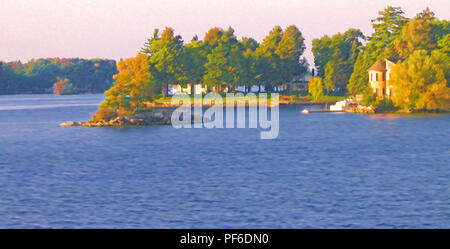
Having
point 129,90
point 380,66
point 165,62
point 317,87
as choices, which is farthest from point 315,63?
point 129,90

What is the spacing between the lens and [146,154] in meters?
56.3

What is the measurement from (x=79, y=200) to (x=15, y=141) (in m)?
42.8

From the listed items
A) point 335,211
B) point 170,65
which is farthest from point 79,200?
point 170,65

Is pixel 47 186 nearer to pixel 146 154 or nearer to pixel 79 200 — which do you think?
pixel 79 200

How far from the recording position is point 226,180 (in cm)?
3962

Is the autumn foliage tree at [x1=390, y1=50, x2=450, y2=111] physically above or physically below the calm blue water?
above

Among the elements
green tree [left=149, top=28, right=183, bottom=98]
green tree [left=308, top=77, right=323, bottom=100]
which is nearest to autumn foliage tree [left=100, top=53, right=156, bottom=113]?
green tree [left=149, top=28, right=183, bottom=98]
